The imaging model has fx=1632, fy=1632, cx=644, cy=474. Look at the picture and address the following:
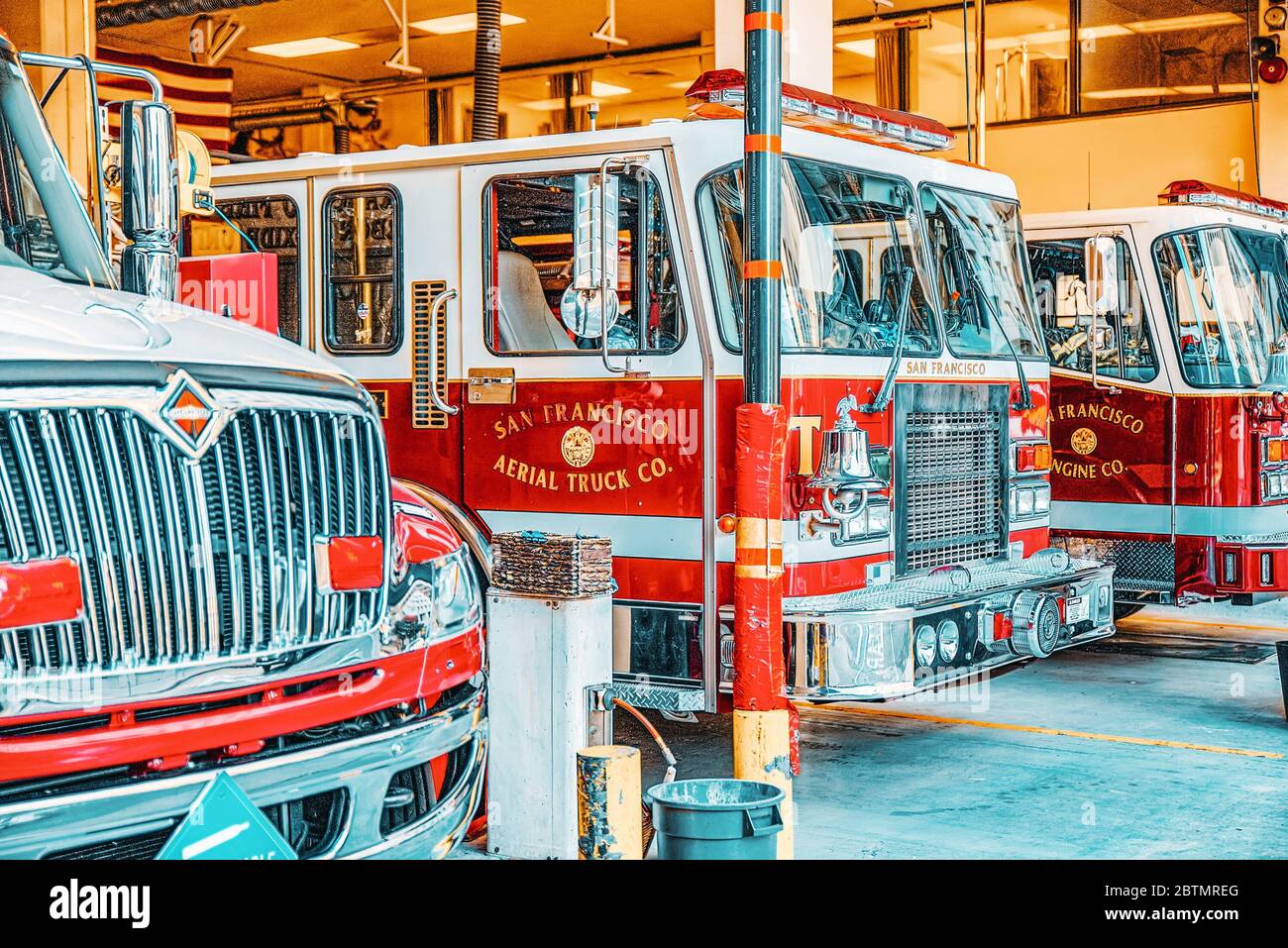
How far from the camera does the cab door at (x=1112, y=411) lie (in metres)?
10.4

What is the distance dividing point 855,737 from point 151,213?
16.2 ft

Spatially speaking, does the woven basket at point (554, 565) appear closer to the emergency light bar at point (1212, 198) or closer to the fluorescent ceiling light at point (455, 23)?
the emergency light bar at point (1212, 198)

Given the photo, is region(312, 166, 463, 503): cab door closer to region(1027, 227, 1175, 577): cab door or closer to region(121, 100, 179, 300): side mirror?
region(121, 100, 179, 300): side mirror

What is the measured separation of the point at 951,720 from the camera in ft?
30.6

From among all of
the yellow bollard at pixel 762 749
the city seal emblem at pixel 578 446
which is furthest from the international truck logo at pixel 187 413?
the city seal emblem at pixel 578 446

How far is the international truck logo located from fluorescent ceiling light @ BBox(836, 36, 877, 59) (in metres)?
17.9

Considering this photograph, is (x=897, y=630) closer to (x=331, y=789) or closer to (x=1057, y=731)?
(x=1057, y=731)

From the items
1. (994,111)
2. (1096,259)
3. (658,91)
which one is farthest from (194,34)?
(1096,259)

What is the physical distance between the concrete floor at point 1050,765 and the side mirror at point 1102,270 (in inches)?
94.6

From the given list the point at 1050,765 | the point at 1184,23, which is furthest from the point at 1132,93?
the point at 1050,765

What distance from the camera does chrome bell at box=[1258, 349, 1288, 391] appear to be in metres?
10.5

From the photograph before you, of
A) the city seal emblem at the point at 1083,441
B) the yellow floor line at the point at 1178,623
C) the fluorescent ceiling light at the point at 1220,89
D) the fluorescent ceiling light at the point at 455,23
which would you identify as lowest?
the yellow floor line at the point at 1178,623

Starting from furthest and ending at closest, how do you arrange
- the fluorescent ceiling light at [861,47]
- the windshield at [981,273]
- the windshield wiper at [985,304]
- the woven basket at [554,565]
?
the fluorescent ceiling light at [861,47] < the windshield wiper at [985,304] < the windshield at [981,273] < the woven basket at [554,565]

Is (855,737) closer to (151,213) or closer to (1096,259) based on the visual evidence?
(1096,259)
